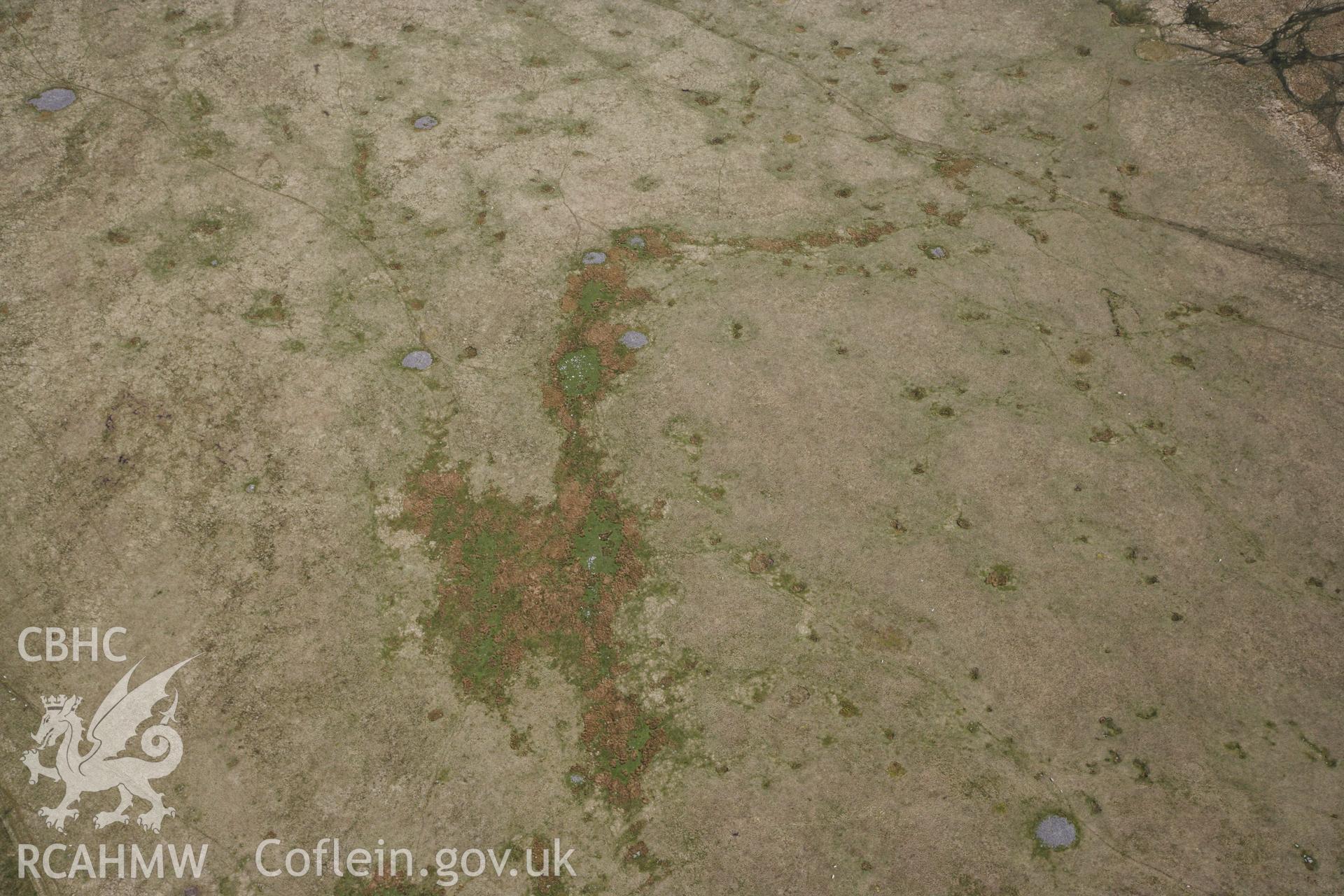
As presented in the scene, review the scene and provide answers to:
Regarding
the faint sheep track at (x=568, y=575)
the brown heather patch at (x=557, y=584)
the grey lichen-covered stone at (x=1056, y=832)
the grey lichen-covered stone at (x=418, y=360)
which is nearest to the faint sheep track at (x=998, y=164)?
the faint sheep track at (x=568, y=575)

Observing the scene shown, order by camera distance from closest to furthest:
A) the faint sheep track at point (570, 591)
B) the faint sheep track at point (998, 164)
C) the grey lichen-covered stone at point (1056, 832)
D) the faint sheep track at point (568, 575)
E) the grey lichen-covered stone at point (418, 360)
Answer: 1. the grey lichen-covered stone at point (1056, 832)
2. the faint sheep track at point (570, 591)
3. the faint sheep track at point (568, 575)
4. the grey lichen-covered stone at point (418, 360)
5. the faint sheep track at point (998, 164)

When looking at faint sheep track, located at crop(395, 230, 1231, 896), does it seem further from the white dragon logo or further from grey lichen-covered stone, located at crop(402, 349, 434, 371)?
the white dragon logo

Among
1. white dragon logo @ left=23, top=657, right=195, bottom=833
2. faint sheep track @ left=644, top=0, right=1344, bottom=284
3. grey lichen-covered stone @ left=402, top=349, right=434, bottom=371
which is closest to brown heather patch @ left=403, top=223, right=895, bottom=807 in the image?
grey lichen-covered stone @ left=402, top=349, right=434, bottom=371

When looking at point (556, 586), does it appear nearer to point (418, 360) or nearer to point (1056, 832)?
point (418, 360)

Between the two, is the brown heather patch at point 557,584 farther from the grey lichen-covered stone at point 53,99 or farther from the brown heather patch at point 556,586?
the grey lichen-covered stone at point 53,99

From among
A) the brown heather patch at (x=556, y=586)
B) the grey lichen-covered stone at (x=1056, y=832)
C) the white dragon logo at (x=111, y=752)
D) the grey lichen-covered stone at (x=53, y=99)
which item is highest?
the grey lichen-covered stone at (x=53, y=99)

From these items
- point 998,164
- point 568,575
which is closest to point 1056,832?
point 568,575

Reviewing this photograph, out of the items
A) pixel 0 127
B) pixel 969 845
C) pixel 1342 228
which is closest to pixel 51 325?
pixel 0 127

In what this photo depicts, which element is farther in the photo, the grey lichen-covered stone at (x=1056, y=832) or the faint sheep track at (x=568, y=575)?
the faint sheep track at (x=568, y=575)

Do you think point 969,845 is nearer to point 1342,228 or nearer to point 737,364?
point 737,364
